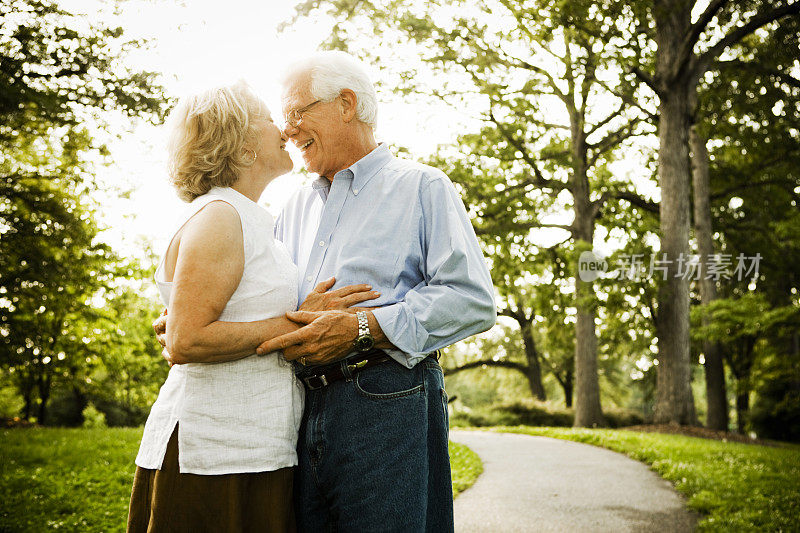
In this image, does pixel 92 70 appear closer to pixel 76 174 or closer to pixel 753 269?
pixel 76 174

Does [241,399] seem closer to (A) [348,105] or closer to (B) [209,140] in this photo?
(B) [209,140]

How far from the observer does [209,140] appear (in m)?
2.22

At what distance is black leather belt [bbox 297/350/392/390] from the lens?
2.18m

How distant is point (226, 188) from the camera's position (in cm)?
225

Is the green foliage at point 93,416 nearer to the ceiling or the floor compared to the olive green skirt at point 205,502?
nearer to the floor

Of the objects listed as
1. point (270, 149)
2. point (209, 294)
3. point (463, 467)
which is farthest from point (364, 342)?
point (463, 467)

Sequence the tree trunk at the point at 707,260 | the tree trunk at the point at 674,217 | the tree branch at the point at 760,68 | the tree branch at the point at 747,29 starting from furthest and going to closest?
the tree trunk at the point at 707,260
the tree branch at the point at 760,68
the tree trunk at the point at 674,217
the tree branch at the point at 747,29

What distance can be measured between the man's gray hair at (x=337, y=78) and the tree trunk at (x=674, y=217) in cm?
1409

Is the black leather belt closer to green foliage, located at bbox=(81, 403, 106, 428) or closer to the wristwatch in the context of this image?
the wristwatch

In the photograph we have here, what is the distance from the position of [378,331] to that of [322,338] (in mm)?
178

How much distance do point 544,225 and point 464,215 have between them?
15.7 metres

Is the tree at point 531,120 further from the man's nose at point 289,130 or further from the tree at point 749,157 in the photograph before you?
the man's nose at point 289,130

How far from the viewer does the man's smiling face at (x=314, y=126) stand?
2.56 metres

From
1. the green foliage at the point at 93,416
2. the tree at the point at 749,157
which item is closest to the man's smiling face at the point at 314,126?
the tree at the point at 749,157
